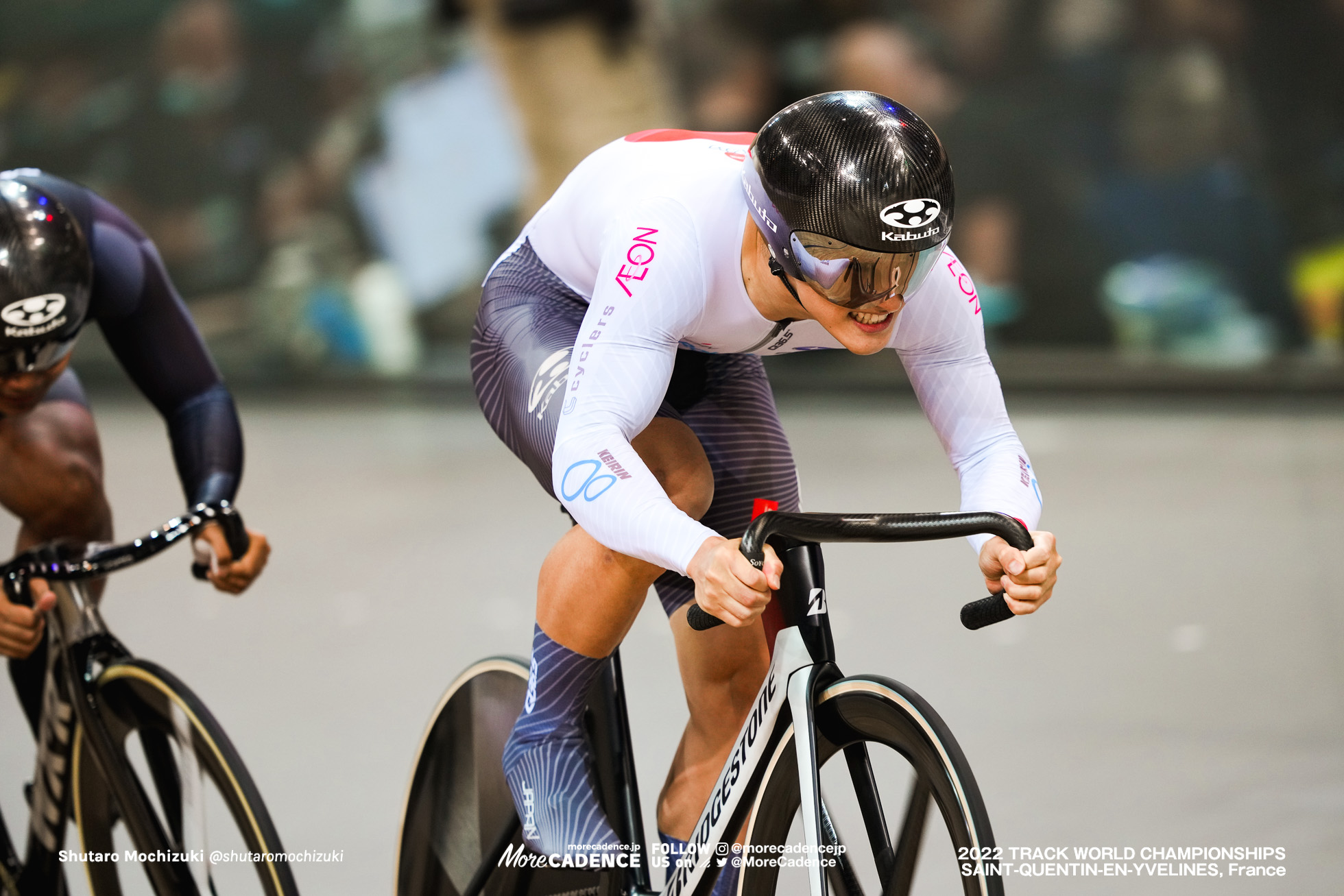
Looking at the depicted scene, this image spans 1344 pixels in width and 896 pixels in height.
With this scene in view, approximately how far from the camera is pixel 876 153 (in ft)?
5.25

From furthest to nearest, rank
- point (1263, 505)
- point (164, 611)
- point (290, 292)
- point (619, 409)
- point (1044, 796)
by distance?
point (290, 292) < point (1263, 505) < point (164, 611) < point (1044, 796) < point (619, 409)

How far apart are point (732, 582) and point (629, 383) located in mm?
302

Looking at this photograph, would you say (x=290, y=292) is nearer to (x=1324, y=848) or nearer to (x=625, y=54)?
(x=625, y=54)

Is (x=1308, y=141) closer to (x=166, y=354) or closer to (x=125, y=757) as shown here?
(x=166, y=354)

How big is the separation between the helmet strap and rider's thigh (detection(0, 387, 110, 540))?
126 cm

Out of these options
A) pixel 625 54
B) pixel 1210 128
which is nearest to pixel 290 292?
pixel 625 54

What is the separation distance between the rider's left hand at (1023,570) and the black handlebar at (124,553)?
3.88 ft

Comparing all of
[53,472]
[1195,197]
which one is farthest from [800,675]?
[1195,197]

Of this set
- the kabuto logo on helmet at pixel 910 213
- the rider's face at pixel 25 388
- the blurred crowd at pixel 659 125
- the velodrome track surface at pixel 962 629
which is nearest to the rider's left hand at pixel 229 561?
the rider's face at pixel 25 388

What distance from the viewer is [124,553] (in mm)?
2178

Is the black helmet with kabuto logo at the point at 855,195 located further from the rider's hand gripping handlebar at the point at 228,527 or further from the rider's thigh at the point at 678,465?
the rider's hand gripping handlebar at the point at 228,527

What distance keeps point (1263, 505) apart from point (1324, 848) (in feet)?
7.84

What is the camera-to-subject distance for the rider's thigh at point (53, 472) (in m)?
2.38

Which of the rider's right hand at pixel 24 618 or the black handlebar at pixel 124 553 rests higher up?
the black handlebar at pixel 124 553
